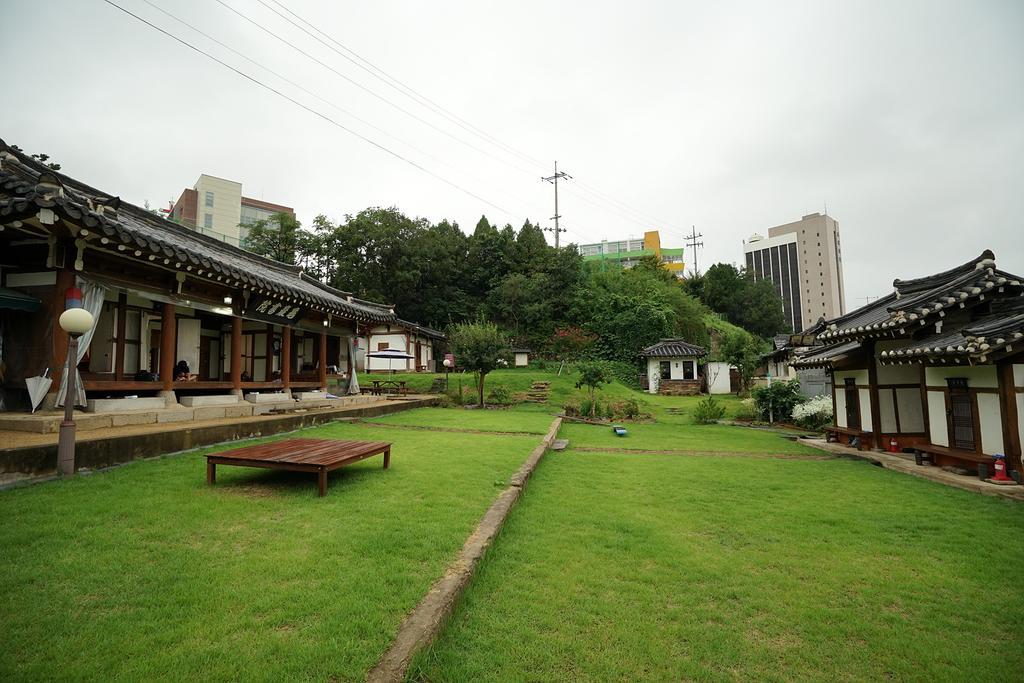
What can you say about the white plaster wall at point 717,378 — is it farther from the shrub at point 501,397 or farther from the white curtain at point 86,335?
the white curtain at point 86,335

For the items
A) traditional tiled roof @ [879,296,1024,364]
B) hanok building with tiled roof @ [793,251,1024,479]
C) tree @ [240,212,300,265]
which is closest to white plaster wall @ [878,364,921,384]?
hanok building with tiled roof @ [793,251,1024,479]

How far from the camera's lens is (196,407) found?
9320 mm

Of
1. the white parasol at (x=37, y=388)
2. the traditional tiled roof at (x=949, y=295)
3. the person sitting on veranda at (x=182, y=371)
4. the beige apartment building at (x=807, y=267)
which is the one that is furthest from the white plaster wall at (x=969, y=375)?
the beige apartment building at (x=807, y=267)

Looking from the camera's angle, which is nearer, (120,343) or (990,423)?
(990,423)

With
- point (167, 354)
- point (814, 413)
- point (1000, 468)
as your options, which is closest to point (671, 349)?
point (814, 413)

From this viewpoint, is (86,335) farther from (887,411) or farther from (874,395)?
(887,411)

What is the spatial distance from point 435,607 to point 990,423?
9.79 metres

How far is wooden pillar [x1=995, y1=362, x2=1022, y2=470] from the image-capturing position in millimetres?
7016

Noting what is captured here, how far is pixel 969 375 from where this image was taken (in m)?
7.91

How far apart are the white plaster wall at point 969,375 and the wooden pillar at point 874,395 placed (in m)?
1.48

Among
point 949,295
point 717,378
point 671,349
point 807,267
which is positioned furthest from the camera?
point 807,267

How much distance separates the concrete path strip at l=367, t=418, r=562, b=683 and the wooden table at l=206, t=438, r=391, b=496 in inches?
79.7

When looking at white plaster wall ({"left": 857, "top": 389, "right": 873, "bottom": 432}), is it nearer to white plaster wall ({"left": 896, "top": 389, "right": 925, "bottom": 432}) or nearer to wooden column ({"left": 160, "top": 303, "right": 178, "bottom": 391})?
white plaster wall ({"left": 896, "top": 389, "right": 925, "bottom": 432})

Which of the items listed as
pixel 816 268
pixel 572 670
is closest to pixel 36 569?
pixel 572 670
